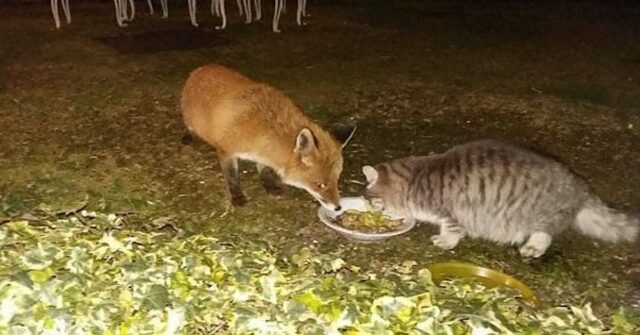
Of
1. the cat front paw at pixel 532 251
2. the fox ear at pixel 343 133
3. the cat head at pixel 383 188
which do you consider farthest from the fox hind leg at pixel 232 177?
the cat front paw at pixel 532 251

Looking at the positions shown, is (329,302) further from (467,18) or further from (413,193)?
(467,18)

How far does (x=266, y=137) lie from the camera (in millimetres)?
4160

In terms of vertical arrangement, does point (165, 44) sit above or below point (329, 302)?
below

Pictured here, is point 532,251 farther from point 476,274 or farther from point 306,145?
Result: point 306,145

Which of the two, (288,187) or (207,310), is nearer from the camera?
(207,310)

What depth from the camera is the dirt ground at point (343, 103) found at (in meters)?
4.05

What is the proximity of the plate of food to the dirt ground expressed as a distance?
0.25 feet

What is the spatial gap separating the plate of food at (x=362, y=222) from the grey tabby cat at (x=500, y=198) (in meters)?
0.09

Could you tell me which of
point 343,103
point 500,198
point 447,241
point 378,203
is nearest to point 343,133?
point 378,203

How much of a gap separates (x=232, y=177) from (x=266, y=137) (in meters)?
0.39

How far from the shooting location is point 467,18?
9.62 metres

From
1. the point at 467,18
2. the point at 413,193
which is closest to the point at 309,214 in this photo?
A: the point at 413,193

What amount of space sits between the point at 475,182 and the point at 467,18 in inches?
244

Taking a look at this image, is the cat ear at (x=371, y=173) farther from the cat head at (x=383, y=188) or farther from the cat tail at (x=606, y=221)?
the cat tail at (x=606, y=221)
